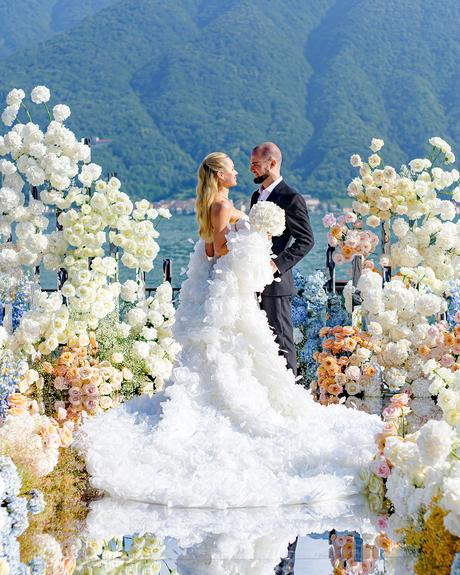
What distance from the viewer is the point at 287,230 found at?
6738mm

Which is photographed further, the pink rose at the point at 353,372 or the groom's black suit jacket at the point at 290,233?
the pink rose at the point at 353,372

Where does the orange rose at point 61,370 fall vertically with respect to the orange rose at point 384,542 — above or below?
above

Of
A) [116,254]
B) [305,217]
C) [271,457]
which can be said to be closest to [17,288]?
[116,254]

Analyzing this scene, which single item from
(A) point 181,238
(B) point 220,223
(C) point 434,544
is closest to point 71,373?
(B) point 220,223

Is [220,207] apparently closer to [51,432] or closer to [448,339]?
[51,432]

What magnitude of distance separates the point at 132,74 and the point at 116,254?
58866mm

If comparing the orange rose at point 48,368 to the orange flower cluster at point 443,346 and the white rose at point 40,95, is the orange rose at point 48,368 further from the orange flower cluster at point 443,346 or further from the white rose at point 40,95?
the orange flower cluster at point 443,346

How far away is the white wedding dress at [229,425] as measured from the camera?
5453 mm

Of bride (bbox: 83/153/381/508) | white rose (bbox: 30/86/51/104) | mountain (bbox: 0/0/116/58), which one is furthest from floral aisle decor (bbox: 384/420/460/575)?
mountain (bbox: 0/0/116/58)

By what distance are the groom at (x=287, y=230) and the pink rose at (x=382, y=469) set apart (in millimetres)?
1372

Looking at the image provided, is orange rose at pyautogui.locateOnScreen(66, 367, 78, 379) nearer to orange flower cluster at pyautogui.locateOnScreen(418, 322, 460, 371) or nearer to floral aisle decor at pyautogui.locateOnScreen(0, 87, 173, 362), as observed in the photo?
floral aisle decor at pyautogui.locateOnScreen(0, 87, 173, 362)

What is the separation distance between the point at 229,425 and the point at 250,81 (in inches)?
2261

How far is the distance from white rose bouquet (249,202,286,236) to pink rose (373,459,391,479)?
1.57 m

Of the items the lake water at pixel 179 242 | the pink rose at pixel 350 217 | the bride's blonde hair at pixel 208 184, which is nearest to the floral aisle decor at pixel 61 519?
the bride's blonde hair at pixel 208 184
